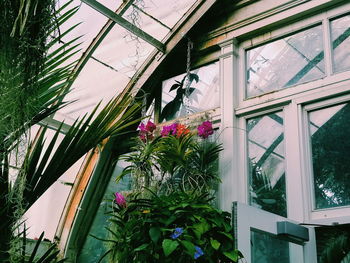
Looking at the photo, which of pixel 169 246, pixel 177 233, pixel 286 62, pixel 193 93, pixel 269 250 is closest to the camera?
pixel 169 246

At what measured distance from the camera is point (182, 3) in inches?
184

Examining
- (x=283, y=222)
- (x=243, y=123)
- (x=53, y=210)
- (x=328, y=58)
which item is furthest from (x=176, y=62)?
(x=283, y=222)

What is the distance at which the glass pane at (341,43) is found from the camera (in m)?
3.69

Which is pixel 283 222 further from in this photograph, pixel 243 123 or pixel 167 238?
pixel 243 123

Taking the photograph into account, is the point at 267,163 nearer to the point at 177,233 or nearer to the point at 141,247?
the point at 177,233

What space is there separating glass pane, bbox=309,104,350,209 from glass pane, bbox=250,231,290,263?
40 cm

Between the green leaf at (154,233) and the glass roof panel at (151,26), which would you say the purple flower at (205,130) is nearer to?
the green leaf at (154,233)

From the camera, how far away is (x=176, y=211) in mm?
2951

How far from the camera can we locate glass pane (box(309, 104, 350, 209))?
10.9 feet

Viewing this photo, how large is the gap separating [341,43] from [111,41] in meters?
2.33

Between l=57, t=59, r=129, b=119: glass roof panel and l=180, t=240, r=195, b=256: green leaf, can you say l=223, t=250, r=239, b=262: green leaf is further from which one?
l=57, t=59, r=129, b=119: glass roof panel

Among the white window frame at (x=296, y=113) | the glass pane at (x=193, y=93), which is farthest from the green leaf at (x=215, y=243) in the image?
the glass pane at (x=193, y=93)

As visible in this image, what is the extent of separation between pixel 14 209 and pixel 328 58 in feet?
10.3

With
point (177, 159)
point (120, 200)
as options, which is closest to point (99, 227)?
point (120, 200)
